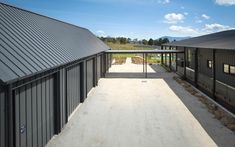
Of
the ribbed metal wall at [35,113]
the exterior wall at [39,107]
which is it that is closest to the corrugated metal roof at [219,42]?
the exterior wall at [39,107]

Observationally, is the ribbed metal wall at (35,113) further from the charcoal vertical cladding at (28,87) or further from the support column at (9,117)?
the support column at (9,117)

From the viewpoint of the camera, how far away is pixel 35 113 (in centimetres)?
924

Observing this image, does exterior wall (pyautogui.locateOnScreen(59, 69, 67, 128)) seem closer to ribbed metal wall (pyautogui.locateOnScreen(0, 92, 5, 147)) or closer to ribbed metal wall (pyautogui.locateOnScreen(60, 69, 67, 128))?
ribbed metal wall (pyautogui.locateOnScreen(60, 69, 67, 128))

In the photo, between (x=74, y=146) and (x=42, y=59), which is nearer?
(x=42, y=59)

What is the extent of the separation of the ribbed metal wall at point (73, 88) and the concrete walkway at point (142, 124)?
0.46m

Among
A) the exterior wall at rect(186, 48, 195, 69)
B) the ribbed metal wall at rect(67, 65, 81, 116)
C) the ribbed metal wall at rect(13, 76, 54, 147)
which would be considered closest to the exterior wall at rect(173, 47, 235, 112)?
the exterior wall at rect(186, 48, 195, 69)

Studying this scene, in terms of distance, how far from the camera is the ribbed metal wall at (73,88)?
14279mm

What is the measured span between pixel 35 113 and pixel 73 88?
20.7 ft

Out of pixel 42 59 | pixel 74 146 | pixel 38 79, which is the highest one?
pixel 42 59

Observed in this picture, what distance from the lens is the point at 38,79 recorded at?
945 centimetres

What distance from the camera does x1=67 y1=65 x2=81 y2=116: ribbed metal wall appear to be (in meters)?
14.3

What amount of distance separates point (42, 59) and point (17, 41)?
97cm

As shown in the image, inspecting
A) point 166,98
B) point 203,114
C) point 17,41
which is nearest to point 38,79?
point 17,41

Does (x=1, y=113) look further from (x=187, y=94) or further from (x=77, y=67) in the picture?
(x=187, y=94)
